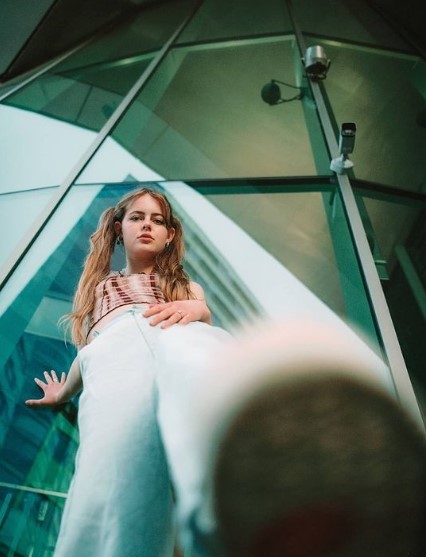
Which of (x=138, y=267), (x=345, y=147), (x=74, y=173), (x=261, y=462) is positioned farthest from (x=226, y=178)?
(x=261, y=462)

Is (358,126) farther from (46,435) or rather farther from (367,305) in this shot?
(46,435)

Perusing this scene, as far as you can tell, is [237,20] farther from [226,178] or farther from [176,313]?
[176,313]

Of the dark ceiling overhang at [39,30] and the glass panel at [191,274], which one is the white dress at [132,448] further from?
the dark ceiling overhang at [39,30]

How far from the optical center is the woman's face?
1.85 m

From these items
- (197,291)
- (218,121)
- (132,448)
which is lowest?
(132,448)

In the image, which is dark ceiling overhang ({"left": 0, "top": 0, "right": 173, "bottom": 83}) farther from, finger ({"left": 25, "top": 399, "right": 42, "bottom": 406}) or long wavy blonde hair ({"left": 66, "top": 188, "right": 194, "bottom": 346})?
finger ({"left": 25, "top": 399, "right": 42, "bottom": 406})

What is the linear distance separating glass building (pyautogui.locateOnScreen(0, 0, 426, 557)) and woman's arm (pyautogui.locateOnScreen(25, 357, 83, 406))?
48mm

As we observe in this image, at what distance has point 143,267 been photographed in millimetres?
1853

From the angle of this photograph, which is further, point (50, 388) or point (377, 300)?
point (377, 300)

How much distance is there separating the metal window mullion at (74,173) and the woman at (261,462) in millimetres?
1386

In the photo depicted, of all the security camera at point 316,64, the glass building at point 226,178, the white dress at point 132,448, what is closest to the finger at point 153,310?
the white dress at point 132,448

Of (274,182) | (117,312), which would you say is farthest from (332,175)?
(117,312)

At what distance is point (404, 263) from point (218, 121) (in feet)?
6.77

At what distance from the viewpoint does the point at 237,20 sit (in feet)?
17.1
